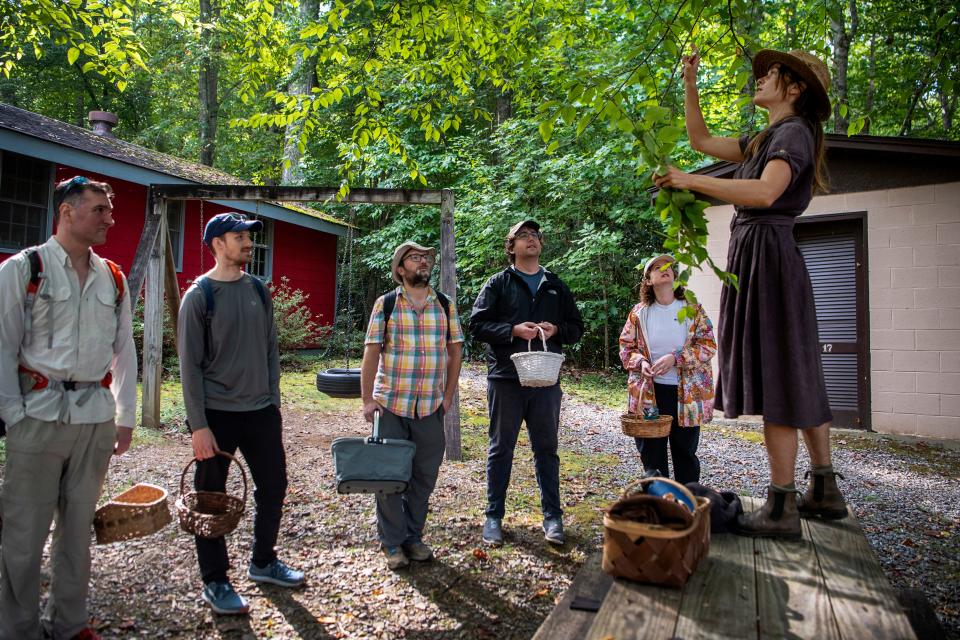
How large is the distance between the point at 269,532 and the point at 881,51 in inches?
745

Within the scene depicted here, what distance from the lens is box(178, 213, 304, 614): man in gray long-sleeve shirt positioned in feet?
10.9

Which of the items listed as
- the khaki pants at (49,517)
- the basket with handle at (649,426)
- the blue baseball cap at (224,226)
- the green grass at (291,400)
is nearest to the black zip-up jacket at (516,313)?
the basket with handle at (649,426)

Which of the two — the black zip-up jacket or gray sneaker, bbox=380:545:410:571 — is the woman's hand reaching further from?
gray sneaker, bbox=380:545:410:571

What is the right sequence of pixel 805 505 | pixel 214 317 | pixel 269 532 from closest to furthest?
pixel 805 505
pixel 214 317
pixel 269 532

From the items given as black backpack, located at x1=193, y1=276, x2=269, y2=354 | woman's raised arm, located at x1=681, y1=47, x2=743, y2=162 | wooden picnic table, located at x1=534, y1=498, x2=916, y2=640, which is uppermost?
woman's raised arm, located at x1=681, y1=47, x2=743, y2=162

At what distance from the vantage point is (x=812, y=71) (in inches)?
101

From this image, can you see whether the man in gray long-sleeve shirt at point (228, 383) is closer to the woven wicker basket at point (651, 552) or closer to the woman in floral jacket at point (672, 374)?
the woven wicker basket at point (651, 552)

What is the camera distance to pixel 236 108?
90.0 feet

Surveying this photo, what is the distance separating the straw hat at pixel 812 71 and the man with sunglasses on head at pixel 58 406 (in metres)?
3.13

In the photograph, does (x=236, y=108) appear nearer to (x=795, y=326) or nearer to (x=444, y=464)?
(x=444, y=464)

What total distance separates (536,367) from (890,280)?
22.1 feet

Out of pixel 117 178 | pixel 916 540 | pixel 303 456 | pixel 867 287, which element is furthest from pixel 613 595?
pixel 117 178

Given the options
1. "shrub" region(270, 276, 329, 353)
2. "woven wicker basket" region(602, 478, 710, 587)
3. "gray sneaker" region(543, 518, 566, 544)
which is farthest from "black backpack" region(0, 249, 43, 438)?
"shrub" region(270, 276, 329, 353)

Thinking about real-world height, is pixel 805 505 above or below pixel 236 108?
below
